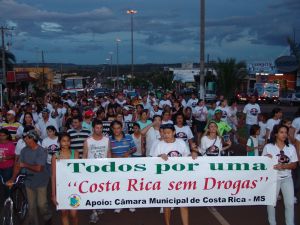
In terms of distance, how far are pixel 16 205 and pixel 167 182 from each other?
8.57ft

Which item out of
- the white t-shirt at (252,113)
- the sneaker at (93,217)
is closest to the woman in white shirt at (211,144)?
the sneaker at (93,217)

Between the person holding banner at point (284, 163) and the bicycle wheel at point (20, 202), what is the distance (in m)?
3.90

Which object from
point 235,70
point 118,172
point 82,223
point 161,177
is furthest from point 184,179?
point 235,70

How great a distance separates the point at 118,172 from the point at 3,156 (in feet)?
7.13

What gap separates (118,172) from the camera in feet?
23.0

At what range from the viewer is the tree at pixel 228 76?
26844mm

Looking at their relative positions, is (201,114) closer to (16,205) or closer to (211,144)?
(211,144)

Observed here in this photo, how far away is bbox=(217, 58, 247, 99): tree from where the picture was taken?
26844mm

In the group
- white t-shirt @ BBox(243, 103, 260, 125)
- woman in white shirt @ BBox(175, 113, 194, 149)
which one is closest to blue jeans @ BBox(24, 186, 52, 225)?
woman in white shirt @ BBox(175, 113, 194, 149)

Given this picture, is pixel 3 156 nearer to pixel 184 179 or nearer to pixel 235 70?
pixel 184 179

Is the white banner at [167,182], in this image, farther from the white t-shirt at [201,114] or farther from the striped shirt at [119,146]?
the white t-shirt at [201,114]

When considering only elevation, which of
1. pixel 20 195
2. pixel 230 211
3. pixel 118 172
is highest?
pixel 118 172

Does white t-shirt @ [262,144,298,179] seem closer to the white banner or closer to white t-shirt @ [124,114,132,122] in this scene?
the white banner

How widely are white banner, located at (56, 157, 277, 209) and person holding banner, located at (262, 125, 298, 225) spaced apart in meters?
0.18
